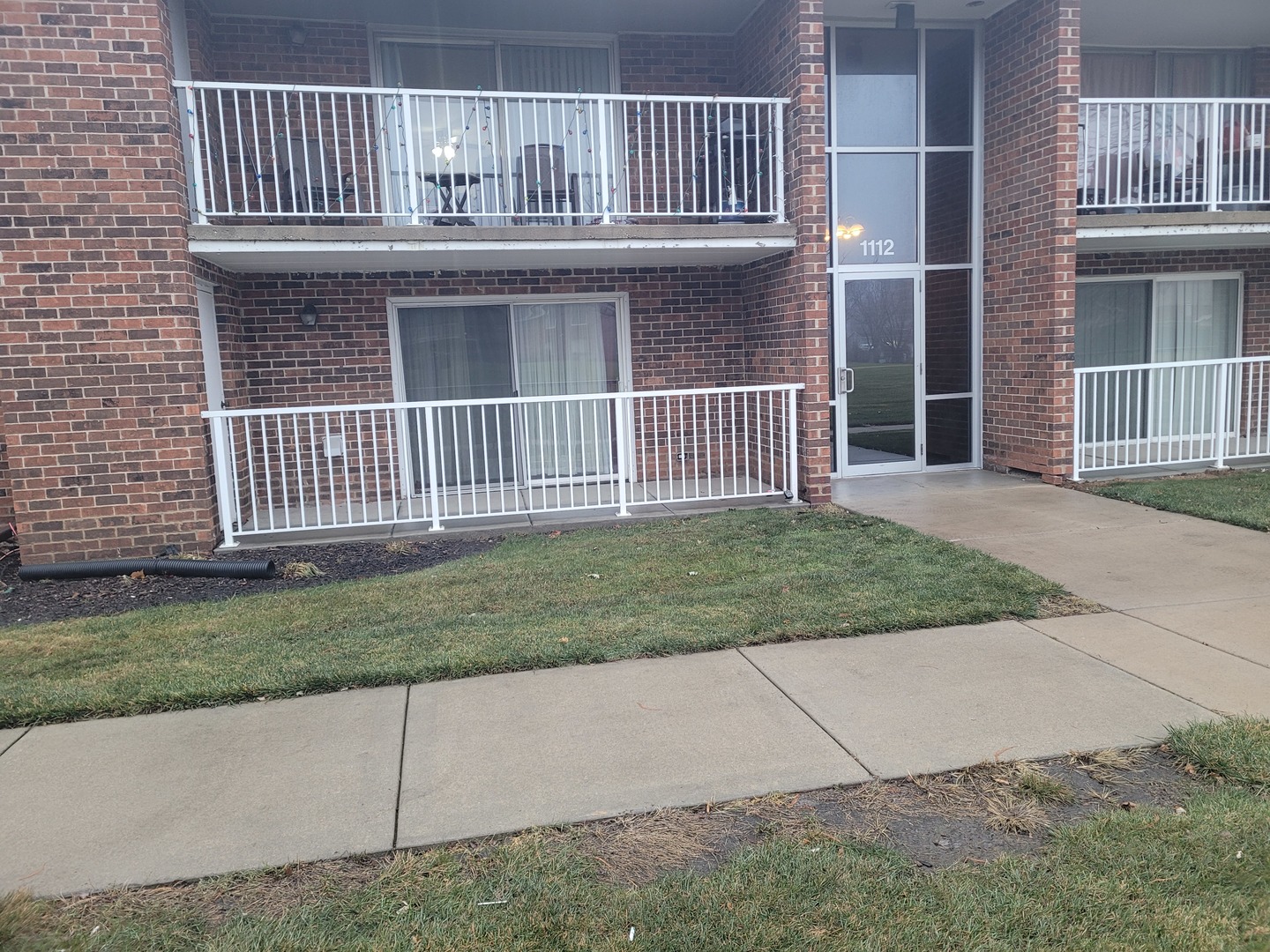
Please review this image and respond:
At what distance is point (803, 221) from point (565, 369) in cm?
307

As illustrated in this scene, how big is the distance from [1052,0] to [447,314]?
6.86 m

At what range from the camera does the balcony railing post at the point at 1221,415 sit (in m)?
9.15

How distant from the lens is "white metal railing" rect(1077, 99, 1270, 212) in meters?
9.55

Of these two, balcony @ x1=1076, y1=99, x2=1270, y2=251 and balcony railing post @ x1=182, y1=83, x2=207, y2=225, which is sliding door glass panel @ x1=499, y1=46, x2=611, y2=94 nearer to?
balcony railing post @ x1=182, y1=83, x2=207, y2=225

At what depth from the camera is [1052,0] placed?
8805mm

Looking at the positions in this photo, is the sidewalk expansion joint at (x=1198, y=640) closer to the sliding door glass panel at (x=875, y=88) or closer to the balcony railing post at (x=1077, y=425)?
the balcony railing post at (x=1077, y=425)

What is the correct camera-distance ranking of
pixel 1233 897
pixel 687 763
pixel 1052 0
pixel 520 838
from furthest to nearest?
pixel 1052 0 → pixel 687 763 → pixel 520 838 → pixel 1233 897

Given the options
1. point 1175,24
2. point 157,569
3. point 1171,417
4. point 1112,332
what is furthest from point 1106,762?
point 1175,24

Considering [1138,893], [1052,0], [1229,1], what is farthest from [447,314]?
[1229,1]

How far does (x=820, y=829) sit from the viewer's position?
2947mm

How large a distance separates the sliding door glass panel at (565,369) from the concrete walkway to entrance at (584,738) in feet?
17.9

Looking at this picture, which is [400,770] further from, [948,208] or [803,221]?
[948,208]

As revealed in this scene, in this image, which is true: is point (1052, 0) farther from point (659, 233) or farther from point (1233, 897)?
point (1233, 897)

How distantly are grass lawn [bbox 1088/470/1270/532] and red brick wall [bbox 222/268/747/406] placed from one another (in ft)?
14.6
